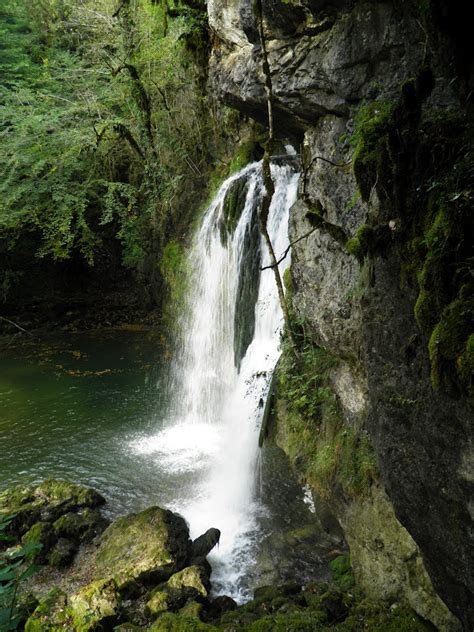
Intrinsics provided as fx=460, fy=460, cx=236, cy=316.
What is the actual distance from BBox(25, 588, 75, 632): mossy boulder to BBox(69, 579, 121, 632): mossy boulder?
0.07 meters

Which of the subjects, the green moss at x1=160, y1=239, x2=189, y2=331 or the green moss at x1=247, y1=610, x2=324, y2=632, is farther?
the green moss at x1=160, y1=239, x2=189, y2=331

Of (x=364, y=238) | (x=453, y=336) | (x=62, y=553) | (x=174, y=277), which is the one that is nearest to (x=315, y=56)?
(x=364, y=238)

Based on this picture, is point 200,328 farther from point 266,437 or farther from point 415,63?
point 415,63

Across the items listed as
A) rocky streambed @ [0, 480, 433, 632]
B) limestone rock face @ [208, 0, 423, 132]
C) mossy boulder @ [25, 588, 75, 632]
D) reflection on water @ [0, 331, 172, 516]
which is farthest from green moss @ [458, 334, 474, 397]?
reflection on water @ [0, 331, 172, 516]

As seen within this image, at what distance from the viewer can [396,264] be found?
3.58m

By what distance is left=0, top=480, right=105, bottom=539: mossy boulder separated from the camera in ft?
20.9

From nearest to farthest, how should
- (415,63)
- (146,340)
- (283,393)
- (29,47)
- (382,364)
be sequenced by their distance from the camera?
(382,364)
(415,63)
(283,393)
(146,340)
(29,47)

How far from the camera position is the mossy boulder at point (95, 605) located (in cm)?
456

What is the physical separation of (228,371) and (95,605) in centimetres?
536

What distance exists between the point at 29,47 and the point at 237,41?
1282cm

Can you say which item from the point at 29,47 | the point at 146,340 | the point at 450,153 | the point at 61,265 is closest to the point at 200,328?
the point at 146,340

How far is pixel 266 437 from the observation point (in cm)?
714

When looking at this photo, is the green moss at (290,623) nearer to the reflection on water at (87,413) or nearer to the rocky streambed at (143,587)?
the rocky streambed at (143,587)

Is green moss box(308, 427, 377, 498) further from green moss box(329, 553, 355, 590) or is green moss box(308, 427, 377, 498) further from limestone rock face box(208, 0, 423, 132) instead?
limestone rock face box(208, 0, 423, 132)
